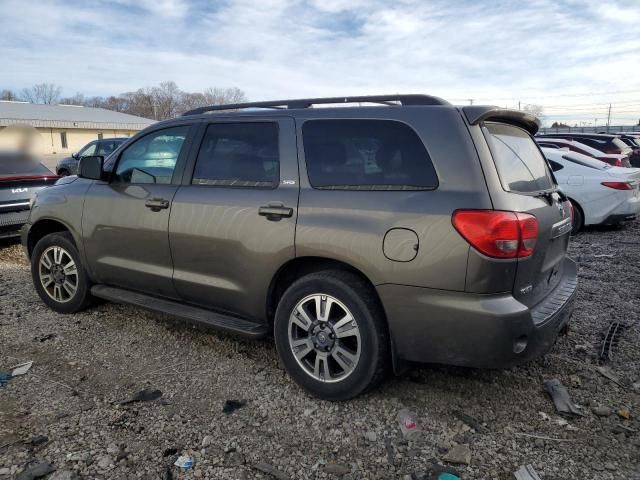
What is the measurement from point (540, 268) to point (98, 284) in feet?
12.3

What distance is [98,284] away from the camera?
463 cm

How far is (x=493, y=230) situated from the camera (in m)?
2.63

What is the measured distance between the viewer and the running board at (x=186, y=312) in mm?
3502

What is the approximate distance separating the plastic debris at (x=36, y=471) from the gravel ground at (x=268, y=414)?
1.5 inches

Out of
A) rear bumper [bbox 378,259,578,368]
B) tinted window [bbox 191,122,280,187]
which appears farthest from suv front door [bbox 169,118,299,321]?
rear bumper [bbox 378,259,578,368]

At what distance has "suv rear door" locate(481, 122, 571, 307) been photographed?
109 inches

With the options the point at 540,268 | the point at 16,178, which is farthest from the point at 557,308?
the point at 16,178

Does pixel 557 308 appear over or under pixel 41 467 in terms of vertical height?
over

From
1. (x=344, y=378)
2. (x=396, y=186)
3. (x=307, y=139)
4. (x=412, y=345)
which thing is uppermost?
(x=307, y=139)

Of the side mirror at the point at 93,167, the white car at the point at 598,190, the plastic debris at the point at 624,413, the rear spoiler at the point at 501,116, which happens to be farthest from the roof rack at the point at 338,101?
the white car at the point at 598,190

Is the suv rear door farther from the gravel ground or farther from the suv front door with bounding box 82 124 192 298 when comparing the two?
the suv front door with bounding box 82 124 192 298

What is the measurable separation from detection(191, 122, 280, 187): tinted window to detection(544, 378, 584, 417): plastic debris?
2.29 meters

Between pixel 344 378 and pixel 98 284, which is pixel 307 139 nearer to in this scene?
pixel 344 378

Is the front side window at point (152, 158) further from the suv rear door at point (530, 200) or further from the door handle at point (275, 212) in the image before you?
the suv rear door at point (530, 200)
